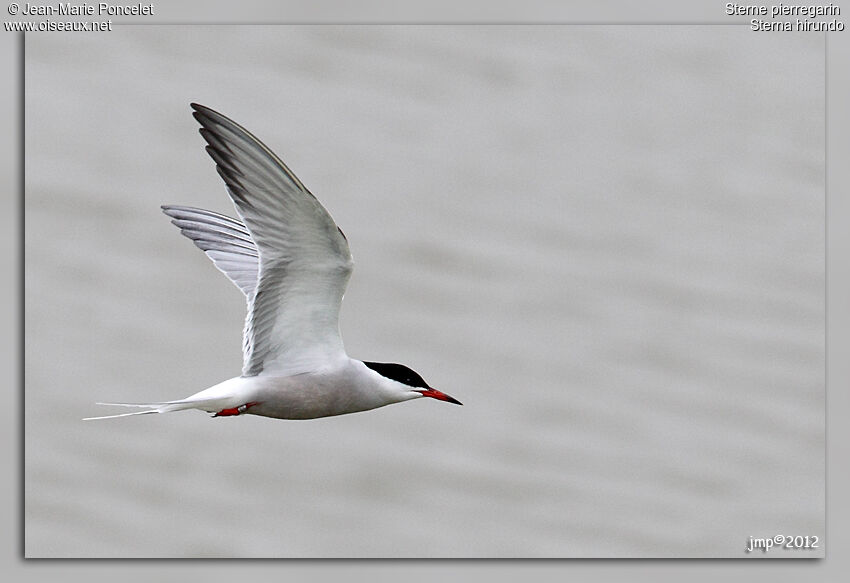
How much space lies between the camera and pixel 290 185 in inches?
157

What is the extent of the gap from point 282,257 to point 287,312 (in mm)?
227

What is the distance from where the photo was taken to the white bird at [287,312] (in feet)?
13.1

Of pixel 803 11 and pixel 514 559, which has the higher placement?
pixel 803 11

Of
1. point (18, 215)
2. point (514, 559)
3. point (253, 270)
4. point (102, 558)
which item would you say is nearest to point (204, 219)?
point (253, 270)

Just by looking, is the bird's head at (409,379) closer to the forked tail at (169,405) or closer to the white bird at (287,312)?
the white bird at (287,312)

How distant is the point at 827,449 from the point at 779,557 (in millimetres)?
484

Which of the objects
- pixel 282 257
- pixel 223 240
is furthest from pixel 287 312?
pixel 223 240

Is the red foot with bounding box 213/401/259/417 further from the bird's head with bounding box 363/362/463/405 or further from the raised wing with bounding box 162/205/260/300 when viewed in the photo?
the raised wing with bounding box 162/205/260/300

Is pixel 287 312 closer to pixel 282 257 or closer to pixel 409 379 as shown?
pixel 282 257

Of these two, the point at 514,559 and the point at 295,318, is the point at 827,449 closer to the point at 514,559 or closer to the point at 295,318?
the point at 514,559

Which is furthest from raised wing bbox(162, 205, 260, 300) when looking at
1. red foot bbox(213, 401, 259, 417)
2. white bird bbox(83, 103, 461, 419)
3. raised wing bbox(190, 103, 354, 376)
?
red foot bbox(213, 401, 259, 417)

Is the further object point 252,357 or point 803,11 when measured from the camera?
point 803,11

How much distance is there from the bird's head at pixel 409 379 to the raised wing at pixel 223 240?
2.16 feet

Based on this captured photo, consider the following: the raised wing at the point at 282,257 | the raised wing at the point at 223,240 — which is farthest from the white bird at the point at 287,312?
the raised wing at the point at 223,240
